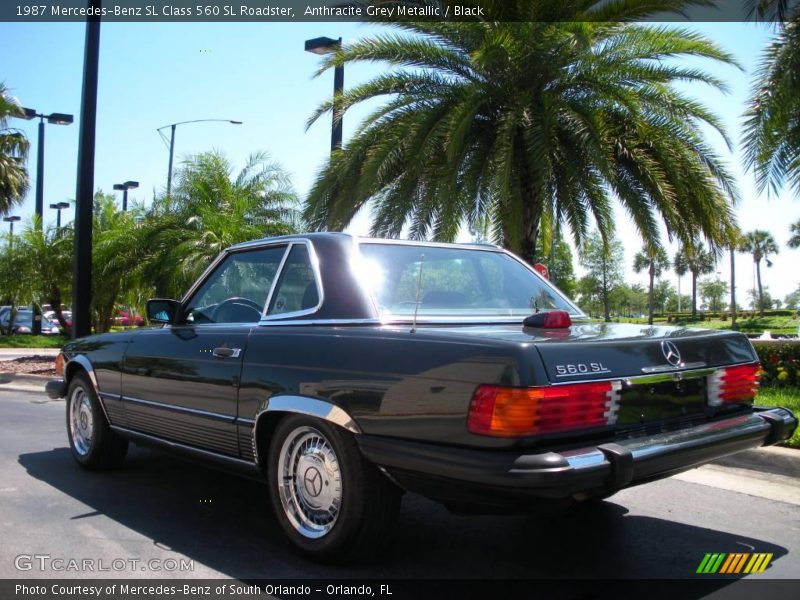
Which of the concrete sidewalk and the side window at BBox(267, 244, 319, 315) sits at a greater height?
the side window at BBox(267, 244, 319, 315)

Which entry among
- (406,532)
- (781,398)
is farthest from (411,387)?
(781,398)

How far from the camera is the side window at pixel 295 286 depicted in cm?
411

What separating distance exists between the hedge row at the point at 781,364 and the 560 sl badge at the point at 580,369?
7437 mm

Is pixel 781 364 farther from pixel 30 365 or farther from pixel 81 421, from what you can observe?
pixel 30 365

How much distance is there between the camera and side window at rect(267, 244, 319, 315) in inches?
162

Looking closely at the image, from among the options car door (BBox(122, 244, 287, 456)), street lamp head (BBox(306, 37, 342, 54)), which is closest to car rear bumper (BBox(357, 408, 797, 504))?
car door (BBox(122, 244, 287, 456))

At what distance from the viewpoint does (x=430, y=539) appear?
163 inches

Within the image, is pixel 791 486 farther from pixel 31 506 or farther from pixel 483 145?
pixel 483 145

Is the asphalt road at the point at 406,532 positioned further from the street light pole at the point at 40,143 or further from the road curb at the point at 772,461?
the street light pole at the point at 40,143

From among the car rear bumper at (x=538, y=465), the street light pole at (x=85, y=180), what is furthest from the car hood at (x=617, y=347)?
the street light pole at (x=85, y=180)

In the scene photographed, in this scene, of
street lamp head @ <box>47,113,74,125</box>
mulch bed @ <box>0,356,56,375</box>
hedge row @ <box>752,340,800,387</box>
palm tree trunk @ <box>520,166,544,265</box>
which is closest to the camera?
hedge row @ <box>752,340,800,387</box>

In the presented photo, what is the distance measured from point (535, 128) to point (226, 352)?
6.72 m

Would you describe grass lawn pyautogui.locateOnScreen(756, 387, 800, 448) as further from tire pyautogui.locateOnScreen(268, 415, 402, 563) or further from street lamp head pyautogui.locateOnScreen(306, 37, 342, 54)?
street lamp head pyautogui.locateOnScreen(306, 37, 342, 54)

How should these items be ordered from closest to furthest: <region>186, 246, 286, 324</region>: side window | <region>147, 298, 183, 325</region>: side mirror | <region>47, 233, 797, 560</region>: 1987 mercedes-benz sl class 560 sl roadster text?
<region>47, 233, 797, 560</region>: 1987 mercedes-benz sl class 560 sl roadster text < <region>186, 246, 286, 324</region>: side window < <region>147, 298, 183, 325</region>: side mirror
